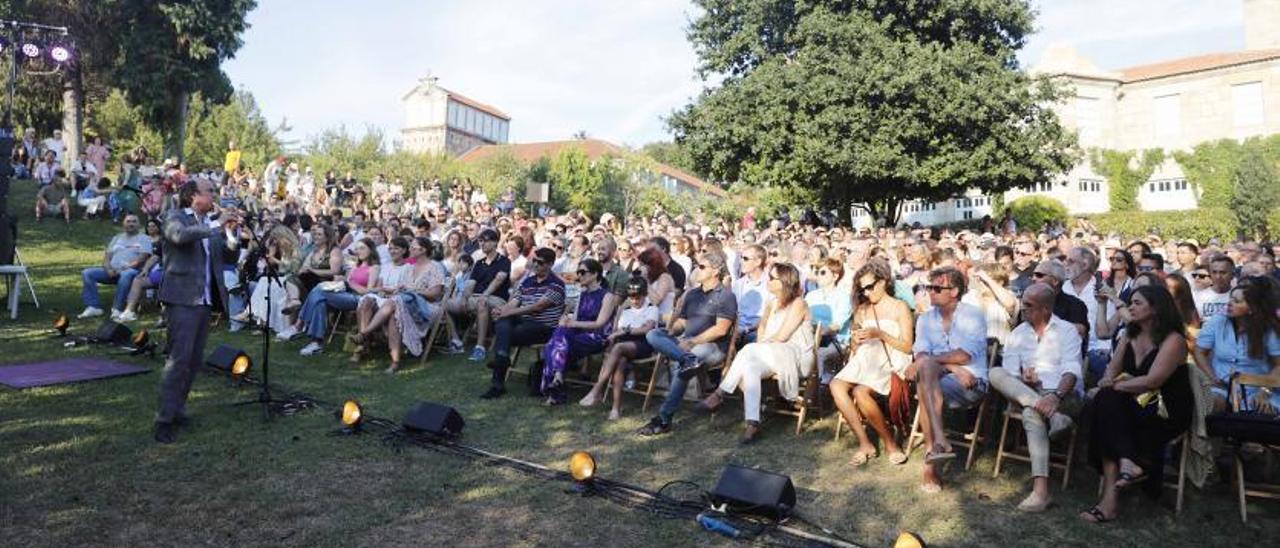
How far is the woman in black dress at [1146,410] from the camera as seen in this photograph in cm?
447

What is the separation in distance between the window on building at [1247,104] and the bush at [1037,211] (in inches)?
392

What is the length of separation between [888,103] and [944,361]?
17459 mm

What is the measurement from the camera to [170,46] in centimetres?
2725

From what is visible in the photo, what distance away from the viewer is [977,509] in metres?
4.55

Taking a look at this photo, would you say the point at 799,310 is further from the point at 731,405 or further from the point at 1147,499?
the point at 1147,499

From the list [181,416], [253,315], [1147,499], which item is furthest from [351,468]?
[253,315]

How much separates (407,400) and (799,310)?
3.46 metres

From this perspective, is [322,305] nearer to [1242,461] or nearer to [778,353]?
[778,353]

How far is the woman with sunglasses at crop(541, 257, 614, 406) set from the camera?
697 cm

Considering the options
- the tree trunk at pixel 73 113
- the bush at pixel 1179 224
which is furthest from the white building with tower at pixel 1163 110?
the tree trunk at pixel 73 113

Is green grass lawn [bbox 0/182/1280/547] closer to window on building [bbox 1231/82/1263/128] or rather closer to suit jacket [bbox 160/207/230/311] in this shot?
suit jacket [bbox 160/207/230/311]

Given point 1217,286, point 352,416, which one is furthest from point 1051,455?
point 352,416

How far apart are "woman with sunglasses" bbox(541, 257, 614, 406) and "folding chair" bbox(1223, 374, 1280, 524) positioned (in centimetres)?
439

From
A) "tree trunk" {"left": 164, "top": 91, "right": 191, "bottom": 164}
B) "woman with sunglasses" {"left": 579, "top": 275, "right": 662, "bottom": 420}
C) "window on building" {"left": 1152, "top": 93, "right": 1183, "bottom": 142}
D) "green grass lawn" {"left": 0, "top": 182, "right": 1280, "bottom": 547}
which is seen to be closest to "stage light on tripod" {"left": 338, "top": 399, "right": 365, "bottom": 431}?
"green grass lawn" {"left": 0, "top": 182, "right": 1280, "bottom": 547}
